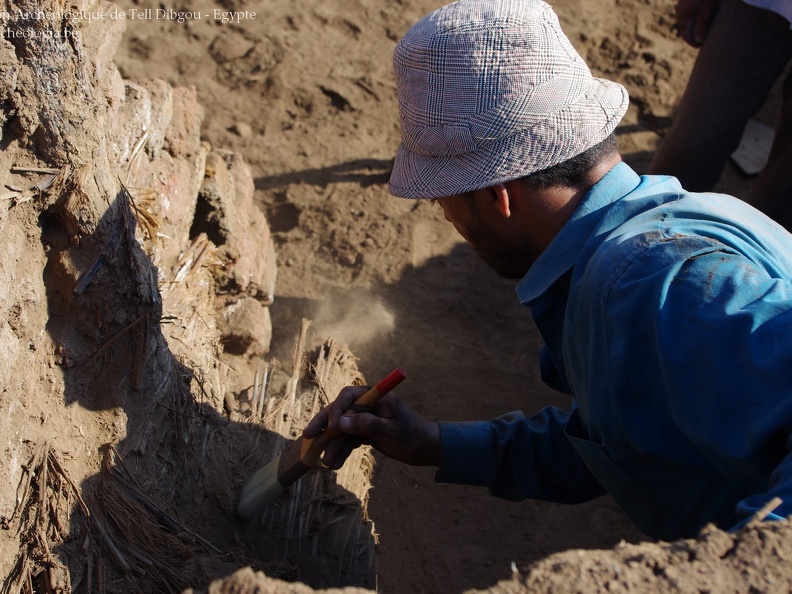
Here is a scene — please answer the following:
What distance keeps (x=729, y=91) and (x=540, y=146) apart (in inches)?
94.0

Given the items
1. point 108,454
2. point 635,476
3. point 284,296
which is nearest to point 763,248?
point 635,476

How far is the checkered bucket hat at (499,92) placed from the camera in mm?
1862

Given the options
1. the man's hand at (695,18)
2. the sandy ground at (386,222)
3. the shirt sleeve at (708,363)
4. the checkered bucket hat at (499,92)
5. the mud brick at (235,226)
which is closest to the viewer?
the shirt sleeve at (708,363)

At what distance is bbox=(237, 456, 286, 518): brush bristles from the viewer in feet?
8.20

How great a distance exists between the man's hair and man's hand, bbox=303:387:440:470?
81 centimetres

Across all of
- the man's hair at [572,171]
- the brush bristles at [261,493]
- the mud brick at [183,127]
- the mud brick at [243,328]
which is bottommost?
the mud brick at [243,328]

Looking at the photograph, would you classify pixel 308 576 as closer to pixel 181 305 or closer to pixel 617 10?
pixel 181 305

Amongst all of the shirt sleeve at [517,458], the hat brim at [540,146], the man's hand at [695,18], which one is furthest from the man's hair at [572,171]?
the man's hand at [695,18]

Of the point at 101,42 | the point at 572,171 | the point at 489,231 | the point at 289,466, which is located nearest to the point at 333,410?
the point at 289,466

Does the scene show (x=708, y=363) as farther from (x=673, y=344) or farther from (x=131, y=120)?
(x=131, y=120)

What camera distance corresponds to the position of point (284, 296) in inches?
170

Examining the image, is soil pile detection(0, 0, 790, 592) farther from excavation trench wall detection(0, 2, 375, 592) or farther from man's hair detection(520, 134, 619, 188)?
man's hair detection(520, 134, 619, 188)

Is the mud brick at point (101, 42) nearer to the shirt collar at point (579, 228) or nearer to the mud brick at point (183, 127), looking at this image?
the mud brick at point (183, 127)

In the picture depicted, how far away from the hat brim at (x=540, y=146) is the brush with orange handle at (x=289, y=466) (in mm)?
619
